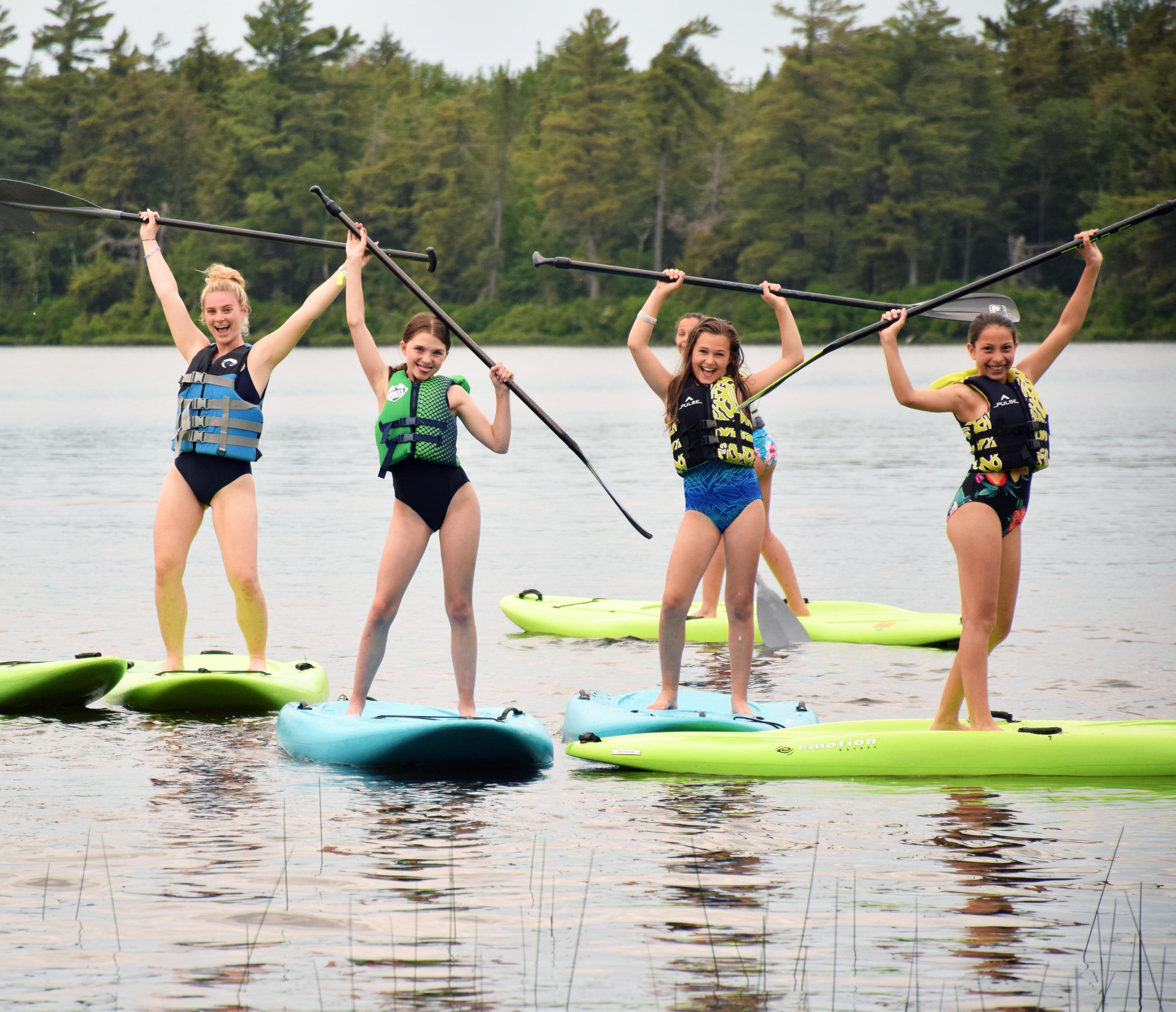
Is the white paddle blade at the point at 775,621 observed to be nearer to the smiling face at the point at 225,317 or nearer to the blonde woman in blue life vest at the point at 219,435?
the blonde woman in blue life vest at the point at 219,435

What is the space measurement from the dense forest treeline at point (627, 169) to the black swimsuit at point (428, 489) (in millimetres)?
54577

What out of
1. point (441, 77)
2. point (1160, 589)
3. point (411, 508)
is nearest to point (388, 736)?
point (411, 508)

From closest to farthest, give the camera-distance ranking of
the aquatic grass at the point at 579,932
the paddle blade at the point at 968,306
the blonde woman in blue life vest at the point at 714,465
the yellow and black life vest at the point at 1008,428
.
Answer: the aquatic grass at the point at 579,932, the yellow and black life vest at the point at 1008,428, the blonde woman in blue life vest at the point at 714,465, the paddle blade at the point at 968,306

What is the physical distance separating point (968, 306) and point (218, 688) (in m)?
3.89

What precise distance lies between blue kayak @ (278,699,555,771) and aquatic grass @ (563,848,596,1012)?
96cm

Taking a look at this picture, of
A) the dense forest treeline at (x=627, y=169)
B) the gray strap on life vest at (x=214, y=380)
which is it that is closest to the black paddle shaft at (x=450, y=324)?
the gray strap on life vest at (x=214, y=380)

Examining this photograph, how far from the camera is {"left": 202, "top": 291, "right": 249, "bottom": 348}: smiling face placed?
7047 mm

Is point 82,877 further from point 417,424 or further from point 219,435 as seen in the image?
point 219,435

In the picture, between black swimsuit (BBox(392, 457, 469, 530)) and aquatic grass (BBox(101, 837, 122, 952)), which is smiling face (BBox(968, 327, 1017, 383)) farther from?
aquatic grass (BBox(101, 837, 122, 952))

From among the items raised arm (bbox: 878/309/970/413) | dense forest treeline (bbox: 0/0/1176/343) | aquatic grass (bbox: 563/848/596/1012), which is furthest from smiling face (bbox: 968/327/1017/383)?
dense forest treeline (bbox: 0/0/1176/343)

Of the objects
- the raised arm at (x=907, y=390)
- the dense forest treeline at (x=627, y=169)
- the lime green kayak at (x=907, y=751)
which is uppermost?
the dense forest treeline at (x=627, y=169)

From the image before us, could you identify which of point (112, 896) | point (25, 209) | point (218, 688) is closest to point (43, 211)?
point (25, 209)

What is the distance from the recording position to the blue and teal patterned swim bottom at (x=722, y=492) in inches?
254

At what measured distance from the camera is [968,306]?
7473 millimetres
